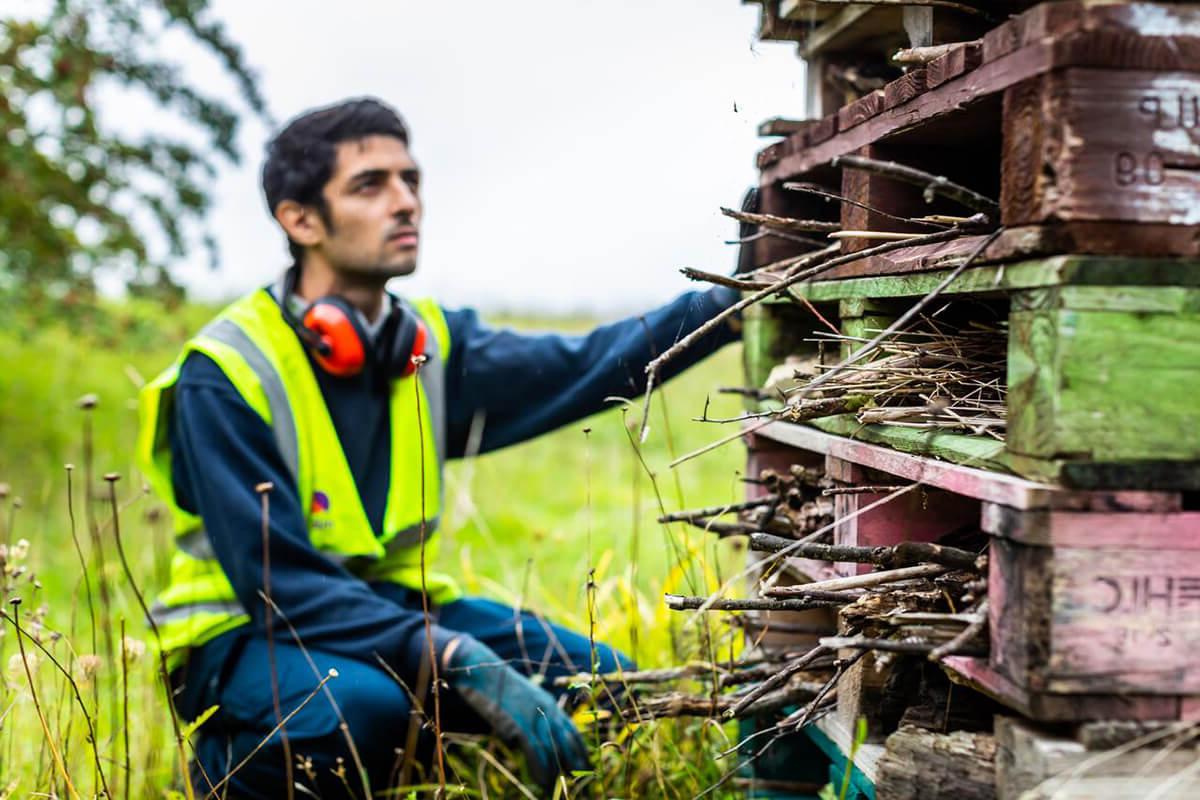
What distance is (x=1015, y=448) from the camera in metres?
1.58

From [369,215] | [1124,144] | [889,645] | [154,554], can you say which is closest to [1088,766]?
[889,645]

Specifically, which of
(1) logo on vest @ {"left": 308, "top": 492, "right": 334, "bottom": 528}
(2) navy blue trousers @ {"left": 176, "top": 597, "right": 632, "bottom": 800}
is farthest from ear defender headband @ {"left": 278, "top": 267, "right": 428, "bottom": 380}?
(2) navy blue trousers @ {"left": 176, "top": 597, "right": 632, "bottom": 800}

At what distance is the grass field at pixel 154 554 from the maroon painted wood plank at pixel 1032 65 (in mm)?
762

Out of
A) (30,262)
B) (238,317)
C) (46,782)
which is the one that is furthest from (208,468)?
(30,262)

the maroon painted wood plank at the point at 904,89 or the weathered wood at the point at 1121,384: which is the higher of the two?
the maroon painted wood plank at the point at 904,89

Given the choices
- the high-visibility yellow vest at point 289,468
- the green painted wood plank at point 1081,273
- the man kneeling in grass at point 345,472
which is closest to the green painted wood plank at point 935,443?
the green painted wood plank at point 1081,273

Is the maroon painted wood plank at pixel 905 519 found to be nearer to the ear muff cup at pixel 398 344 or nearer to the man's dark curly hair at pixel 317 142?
the ear muff cup at pixel 398 344

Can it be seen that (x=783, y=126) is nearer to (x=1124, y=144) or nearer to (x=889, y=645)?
(x=1124, y=144)

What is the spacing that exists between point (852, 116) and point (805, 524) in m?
0.81

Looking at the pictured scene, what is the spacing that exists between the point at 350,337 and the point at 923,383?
165cm

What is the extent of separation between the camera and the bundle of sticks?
1.89 metres

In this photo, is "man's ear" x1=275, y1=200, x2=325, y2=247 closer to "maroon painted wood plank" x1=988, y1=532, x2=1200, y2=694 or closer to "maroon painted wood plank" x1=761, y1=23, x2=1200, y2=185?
"maroon painted wood plank" x1=761, y1=23, x2=1200, y2=185

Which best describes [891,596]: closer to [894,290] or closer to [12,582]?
[894,290]

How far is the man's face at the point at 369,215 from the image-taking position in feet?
10.7
